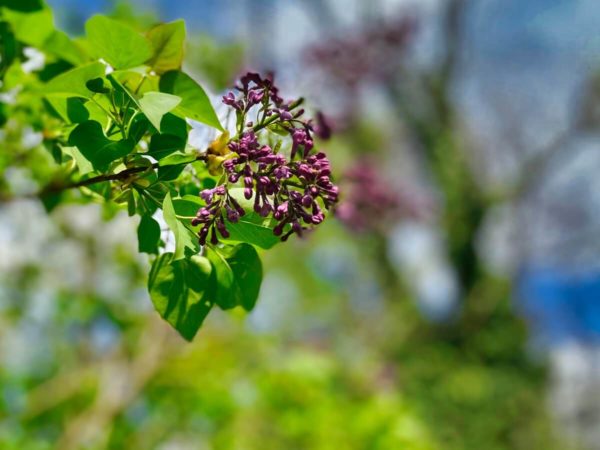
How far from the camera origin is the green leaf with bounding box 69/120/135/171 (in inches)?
19.8

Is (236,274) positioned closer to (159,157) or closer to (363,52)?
(159,157)

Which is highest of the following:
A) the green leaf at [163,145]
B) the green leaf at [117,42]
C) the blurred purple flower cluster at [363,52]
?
the blurred purple flower cluster at [363,52]

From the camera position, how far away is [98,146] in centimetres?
51

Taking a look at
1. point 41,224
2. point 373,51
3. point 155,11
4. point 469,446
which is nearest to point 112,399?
point 41,224

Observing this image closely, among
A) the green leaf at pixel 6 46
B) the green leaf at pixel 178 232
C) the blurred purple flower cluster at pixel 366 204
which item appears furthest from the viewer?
the blurred purple flower cluster at pixel 366 204

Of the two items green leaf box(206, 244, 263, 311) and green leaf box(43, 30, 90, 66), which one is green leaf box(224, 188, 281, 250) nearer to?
green leaf box(206, 244, 263, 311)

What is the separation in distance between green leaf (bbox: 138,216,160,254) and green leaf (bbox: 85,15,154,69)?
13 cm

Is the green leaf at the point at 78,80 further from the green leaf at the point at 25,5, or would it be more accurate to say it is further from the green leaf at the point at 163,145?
the green leaf at the point at 25,5

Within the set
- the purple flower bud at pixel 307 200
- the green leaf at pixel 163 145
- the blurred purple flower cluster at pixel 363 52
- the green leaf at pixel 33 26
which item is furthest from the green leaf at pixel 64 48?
the blurred purple flower cluster at pixel 363 52

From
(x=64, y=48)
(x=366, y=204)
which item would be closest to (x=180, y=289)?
(x=64, y=48)

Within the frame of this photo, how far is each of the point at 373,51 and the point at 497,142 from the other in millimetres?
4577

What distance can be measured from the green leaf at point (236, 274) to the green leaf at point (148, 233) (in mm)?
42

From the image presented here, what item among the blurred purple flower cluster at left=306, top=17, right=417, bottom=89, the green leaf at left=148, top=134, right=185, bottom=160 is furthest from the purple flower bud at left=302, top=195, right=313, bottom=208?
the blurred purple flower cluster at left=306, top=17, right=417, bottom=89

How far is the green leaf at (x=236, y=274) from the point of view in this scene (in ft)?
1.76
